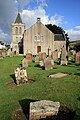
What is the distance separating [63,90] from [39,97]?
5.74 ft

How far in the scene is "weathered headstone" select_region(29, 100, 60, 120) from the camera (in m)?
9.36

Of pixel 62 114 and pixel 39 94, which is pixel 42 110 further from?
pixel 39 94

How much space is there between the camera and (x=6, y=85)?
1630 cm

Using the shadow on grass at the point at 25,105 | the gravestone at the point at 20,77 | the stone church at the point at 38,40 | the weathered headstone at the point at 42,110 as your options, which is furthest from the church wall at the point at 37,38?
the weathered headstone at the point at 42,110

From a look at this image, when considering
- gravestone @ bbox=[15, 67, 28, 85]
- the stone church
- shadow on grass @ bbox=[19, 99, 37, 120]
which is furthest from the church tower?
shadow on grass @ bbox=[19, 99, 37, 120]

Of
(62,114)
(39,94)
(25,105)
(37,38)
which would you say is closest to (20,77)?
(39,94)

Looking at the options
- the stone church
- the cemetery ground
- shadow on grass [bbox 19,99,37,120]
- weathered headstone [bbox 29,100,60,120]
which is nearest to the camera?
weathered headstone [bbox 29,100,60,120]

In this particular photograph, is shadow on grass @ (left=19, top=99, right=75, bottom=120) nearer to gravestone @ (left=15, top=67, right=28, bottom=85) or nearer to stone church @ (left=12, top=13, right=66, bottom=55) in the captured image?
gravestone @ (left=15, top=67, right=28, bottom=85)

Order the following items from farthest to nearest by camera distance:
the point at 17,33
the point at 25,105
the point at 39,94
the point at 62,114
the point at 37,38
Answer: the point at 17,33 < the point at 37,38 < the point at 39,94 < the point at 25,105 < the point at 62,114

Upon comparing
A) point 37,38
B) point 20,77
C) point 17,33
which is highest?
point 17,33

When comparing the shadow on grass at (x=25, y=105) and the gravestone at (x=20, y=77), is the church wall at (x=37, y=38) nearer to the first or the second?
the gravestone at (x=20, y=77)

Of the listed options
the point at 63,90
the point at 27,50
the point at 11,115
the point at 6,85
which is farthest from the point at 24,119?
the point at 27,50

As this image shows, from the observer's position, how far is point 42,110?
940 centimetres

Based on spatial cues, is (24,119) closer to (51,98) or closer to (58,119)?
(58,119)
